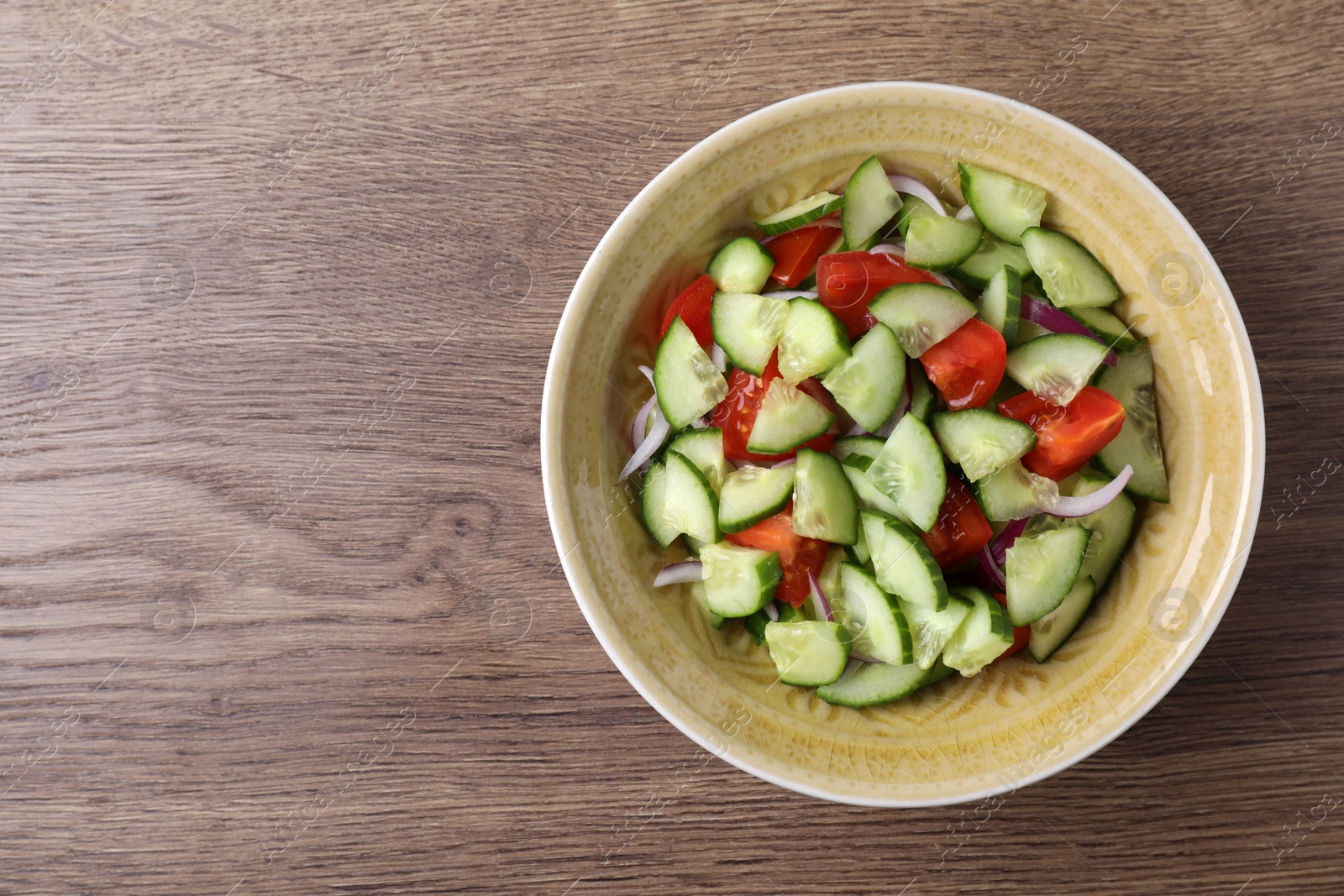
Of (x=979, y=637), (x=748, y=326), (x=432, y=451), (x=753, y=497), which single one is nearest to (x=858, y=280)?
(x=748, y=326)

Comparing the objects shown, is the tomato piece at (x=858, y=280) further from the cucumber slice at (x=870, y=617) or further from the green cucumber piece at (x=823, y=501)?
the cucumber slice at (x=870, y=617)

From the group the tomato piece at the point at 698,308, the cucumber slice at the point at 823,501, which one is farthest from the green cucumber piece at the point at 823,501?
the tomato piece at the point at 698,308

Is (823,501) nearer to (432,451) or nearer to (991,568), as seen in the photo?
(991,568)

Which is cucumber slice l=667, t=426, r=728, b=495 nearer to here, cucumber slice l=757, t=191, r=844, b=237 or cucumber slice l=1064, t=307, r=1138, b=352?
cucumber slice l=757, t=191, r=844, b=237

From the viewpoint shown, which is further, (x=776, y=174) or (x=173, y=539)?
(x=173, y=539)

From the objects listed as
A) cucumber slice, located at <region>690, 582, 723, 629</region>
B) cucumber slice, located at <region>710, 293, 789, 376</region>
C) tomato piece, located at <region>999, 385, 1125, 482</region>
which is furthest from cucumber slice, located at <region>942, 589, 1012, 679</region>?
cucumber slice, located at <region>710, 293, 789, 376</region>

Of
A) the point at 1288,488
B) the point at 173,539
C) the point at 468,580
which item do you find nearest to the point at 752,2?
the point at 468,580

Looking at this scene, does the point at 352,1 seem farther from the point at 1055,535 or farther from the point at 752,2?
the point at 1055,535
